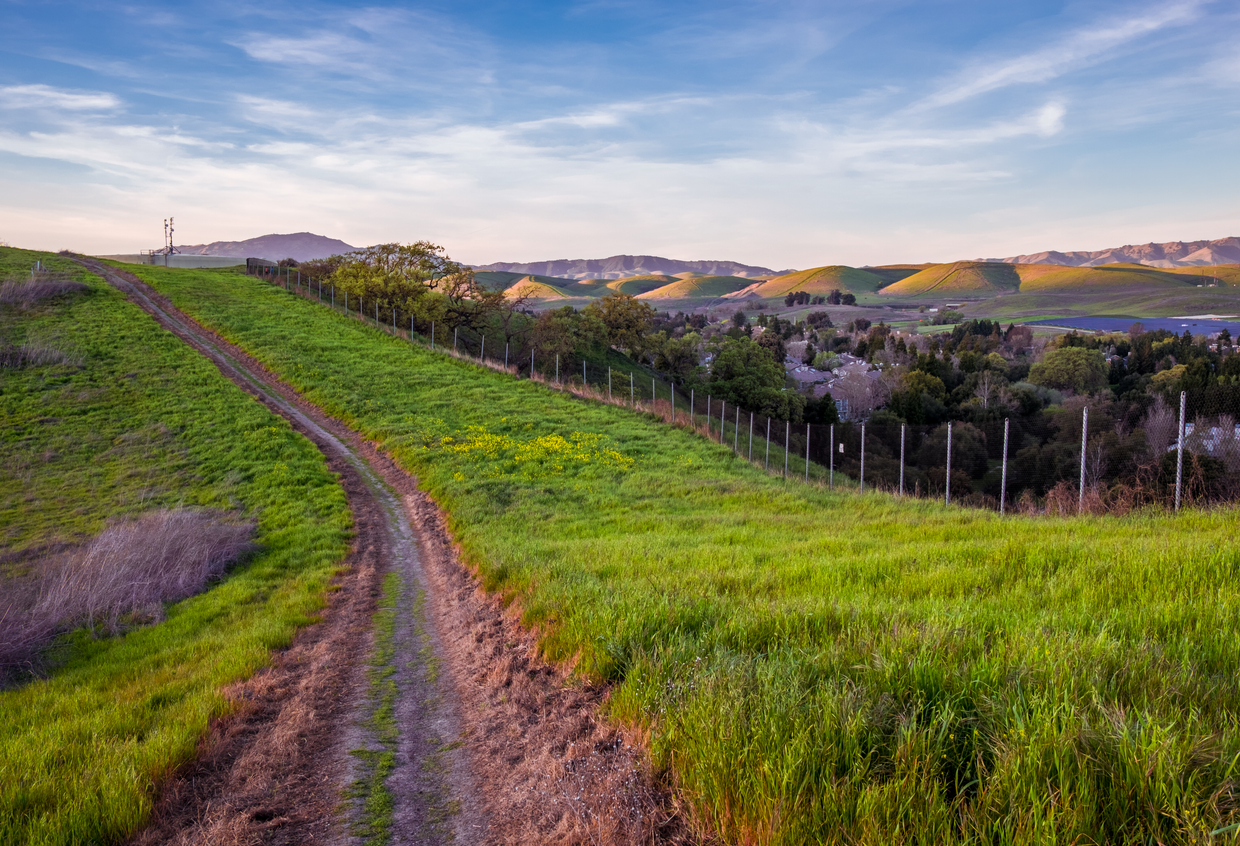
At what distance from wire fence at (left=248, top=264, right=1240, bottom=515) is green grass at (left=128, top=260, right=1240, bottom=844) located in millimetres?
6556

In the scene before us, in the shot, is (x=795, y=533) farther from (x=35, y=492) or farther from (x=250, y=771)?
(x=35, y=492)

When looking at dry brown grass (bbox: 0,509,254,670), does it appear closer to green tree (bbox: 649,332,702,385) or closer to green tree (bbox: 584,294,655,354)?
green tree (bbox: 584,294,655,354)

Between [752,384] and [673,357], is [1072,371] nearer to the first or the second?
[752,384]

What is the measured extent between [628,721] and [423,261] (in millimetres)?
50194

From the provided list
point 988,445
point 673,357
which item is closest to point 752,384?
point 673,357

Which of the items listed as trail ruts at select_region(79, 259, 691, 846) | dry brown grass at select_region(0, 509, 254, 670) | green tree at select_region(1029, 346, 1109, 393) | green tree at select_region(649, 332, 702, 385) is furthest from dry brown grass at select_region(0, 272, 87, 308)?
green tree at select_region(1029, 346, 1109, 393)

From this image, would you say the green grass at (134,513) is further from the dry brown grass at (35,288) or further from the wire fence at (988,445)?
the wire fence at (988,445)

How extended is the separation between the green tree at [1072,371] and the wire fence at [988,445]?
2243 centimetres

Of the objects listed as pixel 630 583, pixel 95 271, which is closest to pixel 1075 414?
pixel 630 583

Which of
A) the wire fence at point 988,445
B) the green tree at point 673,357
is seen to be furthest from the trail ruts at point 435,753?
the green tree at point 673,357

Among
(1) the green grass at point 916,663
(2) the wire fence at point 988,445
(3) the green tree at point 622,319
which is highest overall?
(3) the green tree at point 622,319

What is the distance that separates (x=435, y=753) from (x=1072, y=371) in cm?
8795

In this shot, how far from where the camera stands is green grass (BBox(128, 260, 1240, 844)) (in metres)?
2.72

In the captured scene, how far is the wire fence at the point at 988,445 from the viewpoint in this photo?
1667 centimetres
